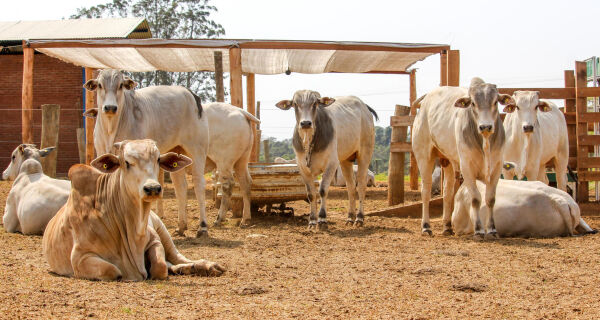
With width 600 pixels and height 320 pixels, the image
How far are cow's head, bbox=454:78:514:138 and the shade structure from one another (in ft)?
16.7

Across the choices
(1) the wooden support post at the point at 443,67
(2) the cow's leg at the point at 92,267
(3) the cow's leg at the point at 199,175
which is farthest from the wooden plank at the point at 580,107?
(2) the cow's leg at the point at 92,267

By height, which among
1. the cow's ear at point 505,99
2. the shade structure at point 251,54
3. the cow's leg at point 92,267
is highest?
the shade structure at point 251,54

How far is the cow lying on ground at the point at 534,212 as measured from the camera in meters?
8.72

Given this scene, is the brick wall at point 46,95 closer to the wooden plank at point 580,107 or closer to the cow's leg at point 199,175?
the cow's leg at point 199,175

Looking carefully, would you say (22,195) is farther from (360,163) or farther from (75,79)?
(75,79)

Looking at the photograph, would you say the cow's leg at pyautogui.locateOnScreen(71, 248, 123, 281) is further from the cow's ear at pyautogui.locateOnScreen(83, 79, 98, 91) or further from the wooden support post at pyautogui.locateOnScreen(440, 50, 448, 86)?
the wooden support post at pyautogui.locateOnScreen(440, 50, 448, 86)

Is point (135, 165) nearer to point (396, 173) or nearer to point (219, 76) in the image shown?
point (396, 173)

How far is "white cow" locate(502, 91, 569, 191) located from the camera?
1074cm

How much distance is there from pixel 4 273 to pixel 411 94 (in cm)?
1444

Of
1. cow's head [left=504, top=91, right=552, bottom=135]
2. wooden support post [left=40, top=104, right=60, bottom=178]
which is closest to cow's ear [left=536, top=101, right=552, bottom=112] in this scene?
cow's head [left=504, top=91, right=552, bottom=135]

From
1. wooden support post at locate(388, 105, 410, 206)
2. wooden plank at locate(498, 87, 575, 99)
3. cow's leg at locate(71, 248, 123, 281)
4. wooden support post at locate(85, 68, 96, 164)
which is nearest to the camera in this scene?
cow's leg at locate(71, 248, 123, 281)

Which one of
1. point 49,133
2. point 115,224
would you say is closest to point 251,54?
point 49,133

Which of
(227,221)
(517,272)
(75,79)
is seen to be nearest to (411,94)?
(227,221)

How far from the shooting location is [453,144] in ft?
31.1
